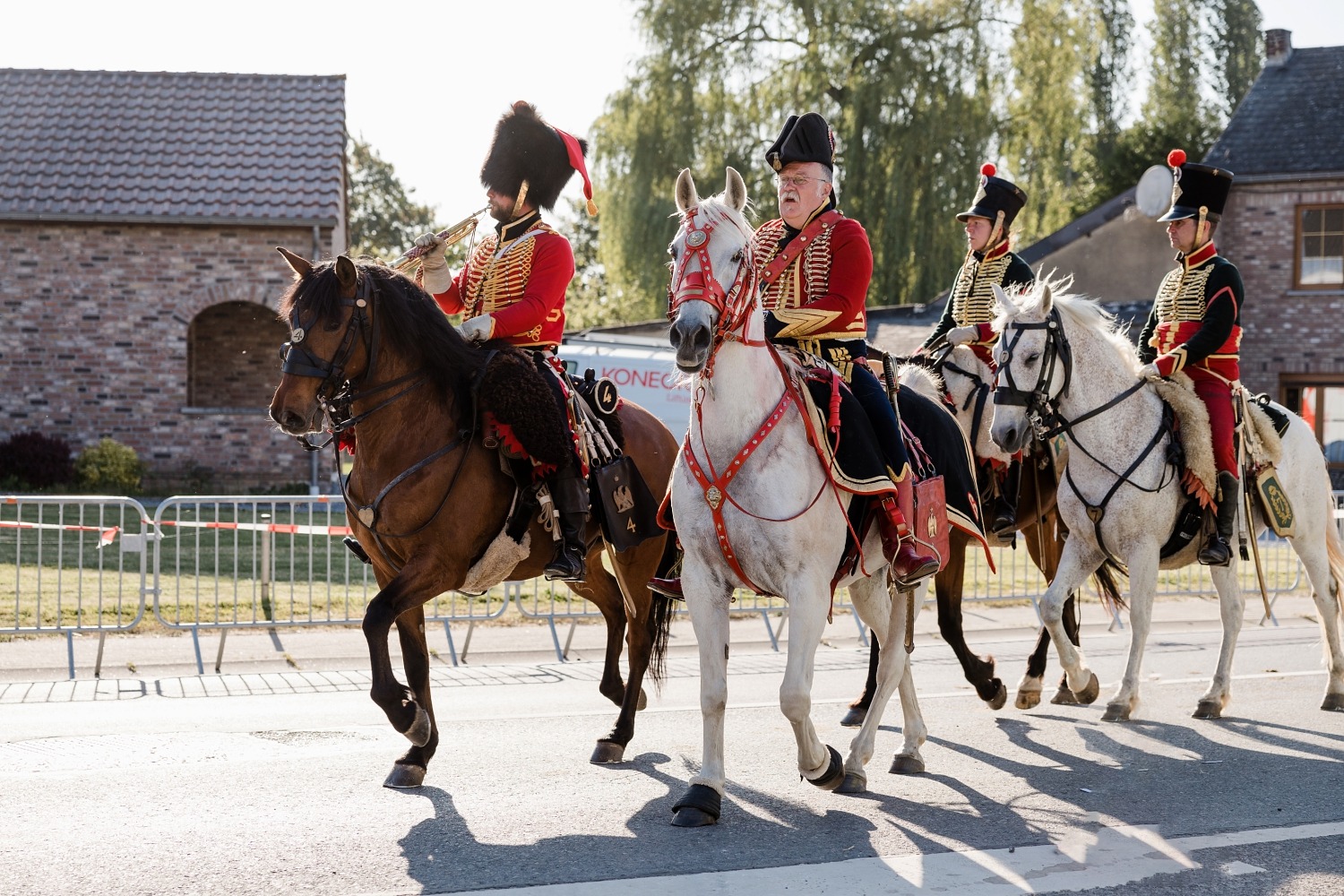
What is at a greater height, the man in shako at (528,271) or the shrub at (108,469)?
the man in shako at (528,271)

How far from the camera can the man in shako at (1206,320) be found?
28.2ft

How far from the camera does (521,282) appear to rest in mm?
7195

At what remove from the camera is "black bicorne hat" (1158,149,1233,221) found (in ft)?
29.2

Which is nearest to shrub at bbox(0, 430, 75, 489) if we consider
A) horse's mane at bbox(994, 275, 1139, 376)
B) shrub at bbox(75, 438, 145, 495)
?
shrub at bbox(75, 438, 145, 495)

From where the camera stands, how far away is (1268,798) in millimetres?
6332

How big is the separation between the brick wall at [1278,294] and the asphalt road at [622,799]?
23167mm

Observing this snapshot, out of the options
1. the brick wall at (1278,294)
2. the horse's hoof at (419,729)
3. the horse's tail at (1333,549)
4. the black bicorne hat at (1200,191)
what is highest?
the brick wall at (1278,294)

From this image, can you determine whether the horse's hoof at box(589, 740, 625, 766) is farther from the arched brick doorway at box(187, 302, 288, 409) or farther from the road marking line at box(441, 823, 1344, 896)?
the arched brick doorway at box(187, 302, 288, 409)

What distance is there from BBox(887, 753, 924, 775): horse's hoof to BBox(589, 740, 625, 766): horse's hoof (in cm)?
136

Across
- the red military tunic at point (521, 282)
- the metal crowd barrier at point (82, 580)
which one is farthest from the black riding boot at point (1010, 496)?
the metal crowd barrier at point (82, 580)

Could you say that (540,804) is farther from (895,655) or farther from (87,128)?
(87,128)

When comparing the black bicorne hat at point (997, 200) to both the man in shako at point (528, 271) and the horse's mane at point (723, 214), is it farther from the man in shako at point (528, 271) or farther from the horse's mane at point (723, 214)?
the horse's mane at point (723, 214)

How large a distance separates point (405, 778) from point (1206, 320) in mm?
5674

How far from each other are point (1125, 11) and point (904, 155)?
99.9 ft
